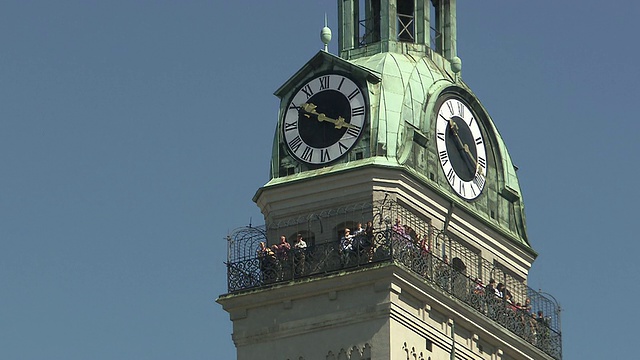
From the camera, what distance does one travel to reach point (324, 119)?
87.1 m

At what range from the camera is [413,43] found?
295 ft

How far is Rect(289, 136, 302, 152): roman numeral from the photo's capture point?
287 ft

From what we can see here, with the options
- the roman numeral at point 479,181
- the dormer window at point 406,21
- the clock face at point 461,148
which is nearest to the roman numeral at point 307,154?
the clock face at point 461,148

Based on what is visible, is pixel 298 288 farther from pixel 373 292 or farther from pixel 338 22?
pixel 338 22

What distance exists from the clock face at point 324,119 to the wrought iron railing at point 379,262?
2.56 m

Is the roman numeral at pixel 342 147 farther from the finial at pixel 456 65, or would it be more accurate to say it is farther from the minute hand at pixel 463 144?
the finial at pixel 456 65

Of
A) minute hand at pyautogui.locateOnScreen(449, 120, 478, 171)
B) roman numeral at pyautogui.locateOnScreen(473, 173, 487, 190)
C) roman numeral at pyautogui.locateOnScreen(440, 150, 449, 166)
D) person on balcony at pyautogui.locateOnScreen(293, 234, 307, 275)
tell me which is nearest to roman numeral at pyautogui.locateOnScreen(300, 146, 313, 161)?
person on balcony at pyautogui.locateOnScreen(293, 234, 307, 275)

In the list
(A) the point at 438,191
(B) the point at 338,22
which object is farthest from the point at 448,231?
(B) the point at 338,22

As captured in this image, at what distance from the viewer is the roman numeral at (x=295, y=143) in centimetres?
8756

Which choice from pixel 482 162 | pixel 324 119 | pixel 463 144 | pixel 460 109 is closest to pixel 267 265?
pixel 324 119

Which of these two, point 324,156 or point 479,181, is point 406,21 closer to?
point 479,181

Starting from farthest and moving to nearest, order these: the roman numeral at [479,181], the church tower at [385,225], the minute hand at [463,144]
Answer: the roman numeral at [479,181] < the minute hand at [463,144] < the church tower at [385,225]

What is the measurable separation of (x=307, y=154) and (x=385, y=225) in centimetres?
361

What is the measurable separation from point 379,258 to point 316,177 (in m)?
3.40
